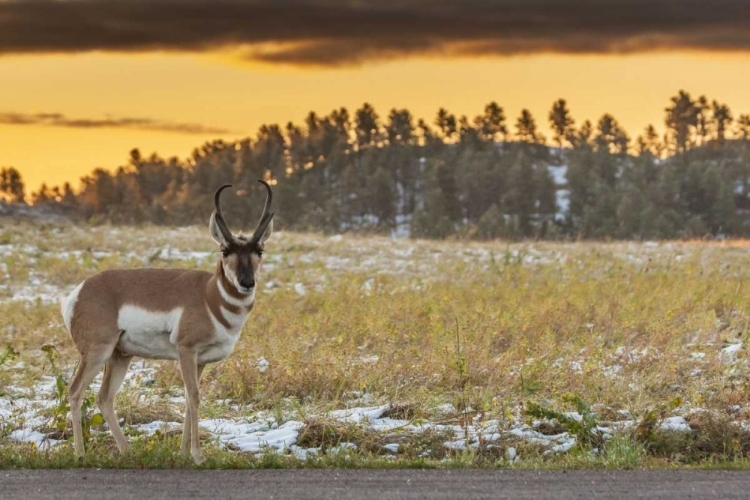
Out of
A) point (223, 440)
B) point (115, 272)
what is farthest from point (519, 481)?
point (115, 272)

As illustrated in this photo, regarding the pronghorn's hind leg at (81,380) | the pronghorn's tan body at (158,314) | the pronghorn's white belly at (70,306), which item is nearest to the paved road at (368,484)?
the pronghorn's hind leg at (81,380)

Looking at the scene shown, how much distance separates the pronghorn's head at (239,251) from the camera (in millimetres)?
8938

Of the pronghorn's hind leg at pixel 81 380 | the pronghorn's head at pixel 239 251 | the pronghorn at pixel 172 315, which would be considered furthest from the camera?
the pronghorn's hind leg at pixel 81 380

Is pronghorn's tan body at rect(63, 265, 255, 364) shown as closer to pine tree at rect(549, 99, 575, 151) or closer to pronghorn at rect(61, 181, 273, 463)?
pronghorn at rect(61, 181, 273, 463)

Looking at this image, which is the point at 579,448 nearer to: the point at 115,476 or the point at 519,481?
the point at 519,481

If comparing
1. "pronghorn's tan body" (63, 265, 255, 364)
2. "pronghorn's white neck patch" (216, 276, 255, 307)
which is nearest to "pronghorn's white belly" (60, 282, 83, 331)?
"pronghorn's tan body" (63, 265, 255, 364)

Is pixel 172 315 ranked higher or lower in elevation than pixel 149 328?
higher

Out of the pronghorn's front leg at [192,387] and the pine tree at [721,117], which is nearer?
the pronghorn's front leg at [192,387]

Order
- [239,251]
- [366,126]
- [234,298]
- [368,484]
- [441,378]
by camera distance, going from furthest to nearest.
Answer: [366,126], [441,378], [234,298], [239,251], [368,484]

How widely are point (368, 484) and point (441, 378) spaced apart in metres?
4.32

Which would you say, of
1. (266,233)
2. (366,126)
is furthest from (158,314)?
(366,126)

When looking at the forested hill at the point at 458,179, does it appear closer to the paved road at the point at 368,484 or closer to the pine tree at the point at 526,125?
the pine tree at the point at 526,125

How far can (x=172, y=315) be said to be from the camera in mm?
9383

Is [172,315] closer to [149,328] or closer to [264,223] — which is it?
[149,328]
